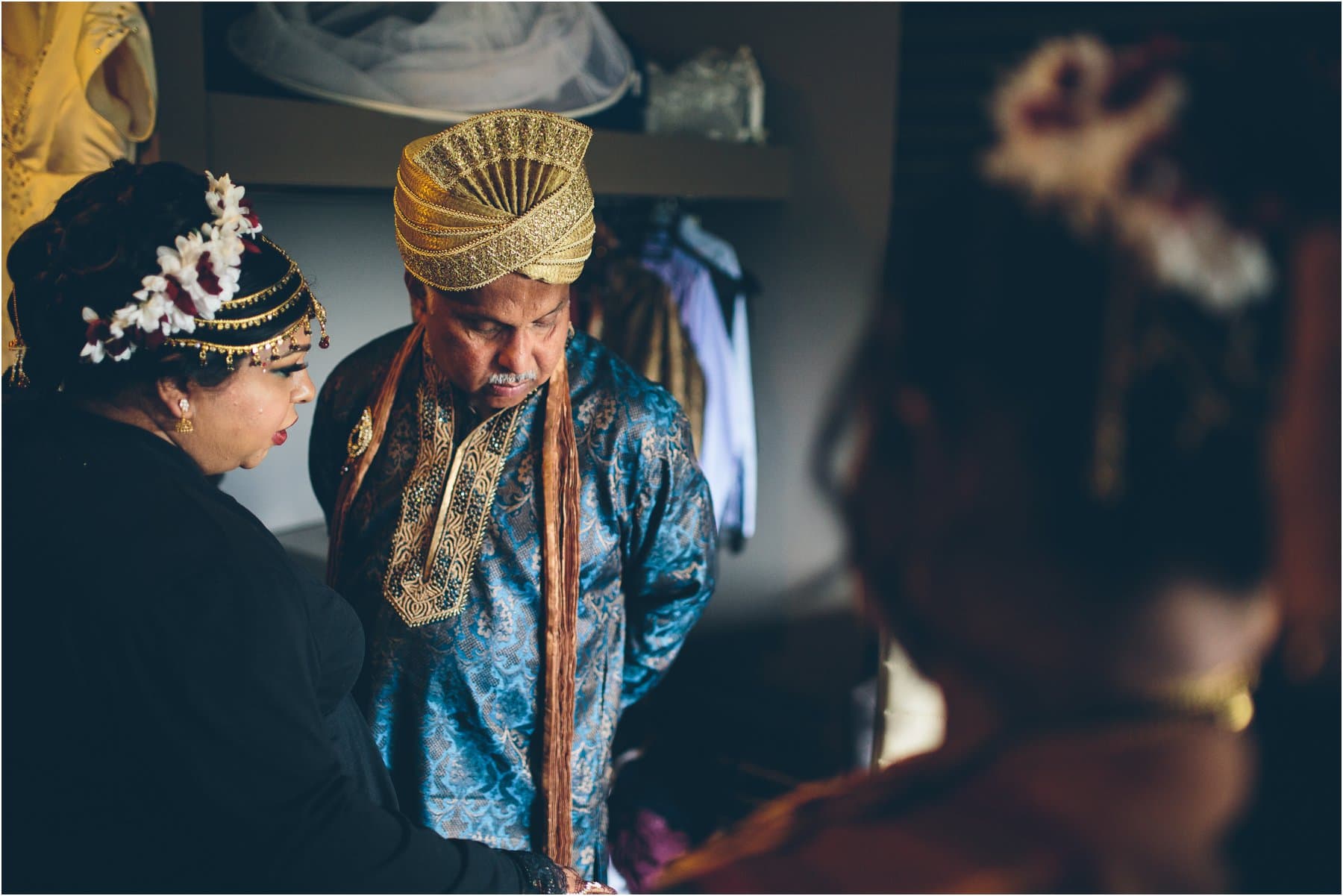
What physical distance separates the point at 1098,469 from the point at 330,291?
2.26 meters

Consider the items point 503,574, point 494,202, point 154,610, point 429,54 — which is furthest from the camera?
point 429,54

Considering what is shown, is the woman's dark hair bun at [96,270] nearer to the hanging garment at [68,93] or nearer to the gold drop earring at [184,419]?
the gold drop earring at [184,419]

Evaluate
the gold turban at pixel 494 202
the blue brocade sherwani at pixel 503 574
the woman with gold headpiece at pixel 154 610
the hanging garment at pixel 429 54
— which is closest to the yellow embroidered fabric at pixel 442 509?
the blue brocade sherwani at pixel 503 574

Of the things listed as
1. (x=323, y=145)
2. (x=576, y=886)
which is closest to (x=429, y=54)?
(x=323, y=145)

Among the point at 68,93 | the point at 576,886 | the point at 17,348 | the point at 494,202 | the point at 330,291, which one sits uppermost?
the point at 68,93

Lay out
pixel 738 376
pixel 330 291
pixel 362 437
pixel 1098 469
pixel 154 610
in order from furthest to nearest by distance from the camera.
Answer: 1. pixel 738 376
2. pixel 330 291
3. pixel 362 437
4. pixel 154 610
5. pixel 1098 469

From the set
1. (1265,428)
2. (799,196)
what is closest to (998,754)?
(1265,428)

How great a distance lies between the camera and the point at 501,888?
101cm

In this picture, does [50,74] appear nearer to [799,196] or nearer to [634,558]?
[634,558]

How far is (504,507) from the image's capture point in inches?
55.6

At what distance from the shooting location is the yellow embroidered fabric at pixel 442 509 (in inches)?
54.6

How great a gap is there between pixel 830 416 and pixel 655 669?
1179 millimetres

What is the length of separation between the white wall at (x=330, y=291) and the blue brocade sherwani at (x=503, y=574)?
37.2 inches

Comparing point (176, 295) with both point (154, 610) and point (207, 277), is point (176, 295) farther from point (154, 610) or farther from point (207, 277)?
point (154, 610)
